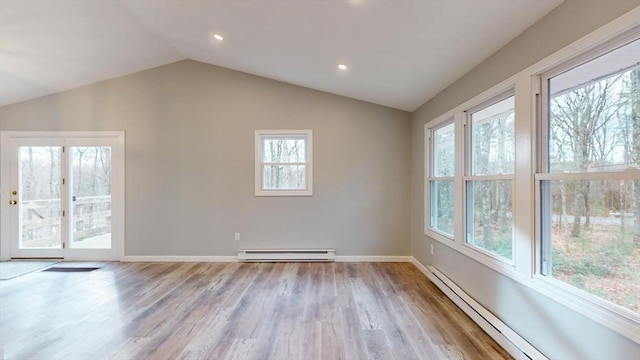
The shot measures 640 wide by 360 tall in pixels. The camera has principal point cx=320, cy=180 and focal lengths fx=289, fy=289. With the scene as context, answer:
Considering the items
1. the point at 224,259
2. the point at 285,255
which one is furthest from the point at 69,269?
the point at 285,255

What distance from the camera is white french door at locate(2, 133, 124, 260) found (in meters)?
4.60

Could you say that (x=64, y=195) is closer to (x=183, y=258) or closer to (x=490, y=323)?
(x=183, y=258)

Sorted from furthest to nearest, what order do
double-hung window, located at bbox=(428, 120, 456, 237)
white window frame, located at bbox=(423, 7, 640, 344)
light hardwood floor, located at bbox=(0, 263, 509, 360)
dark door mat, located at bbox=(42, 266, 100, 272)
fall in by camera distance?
dark door mat, located at bbox=(42, 266, 100, 272) → double-hung window, located at bbox=(428, 120, 456, 237) → light hardwood floor, located at bbox=(0, 263, 509, 360) → white window frame, located at bbox=(423, 7, 640, 344)

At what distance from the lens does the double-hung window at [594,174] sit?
4.75 feet

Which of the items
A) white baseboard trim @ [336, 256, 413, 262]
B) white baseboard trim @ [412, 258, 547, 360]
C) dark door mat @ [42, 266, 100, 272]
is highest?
white baseboard trim @ [412, 258, 547, 360]

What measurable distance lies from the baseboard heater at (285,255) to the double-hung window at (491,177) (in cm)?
217

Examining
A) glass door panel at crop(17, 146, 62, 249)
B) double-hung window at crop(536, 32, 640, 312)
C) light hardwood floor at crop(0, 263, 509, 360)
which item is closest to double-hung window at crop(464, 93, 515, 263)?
double-hung window at crop(536, 32, 640, 312)

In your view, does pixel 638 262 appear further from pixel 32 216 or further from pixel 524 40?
pixel 32 216

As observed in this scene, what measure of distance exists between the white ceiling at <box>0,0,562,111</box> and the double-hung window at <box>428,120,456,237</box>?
0.57 m

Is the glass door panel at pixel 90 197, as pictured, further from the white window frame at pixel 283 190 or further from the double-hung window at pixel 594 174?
the double-hung window at pixel 594 174

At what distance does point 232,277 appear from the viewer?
383 cm

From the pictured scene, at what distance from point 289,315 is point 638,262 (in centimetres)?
244

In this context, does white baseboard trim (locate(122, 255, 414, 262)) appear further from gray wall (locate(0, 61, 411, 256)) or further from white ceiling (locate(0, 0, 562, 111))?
white ceiling (locate(0, 0, 562, 111))

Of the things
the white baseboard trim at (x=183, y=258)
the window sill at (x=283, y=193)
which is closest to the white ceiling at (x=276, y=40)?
the window sill at (x=283, y=193)
